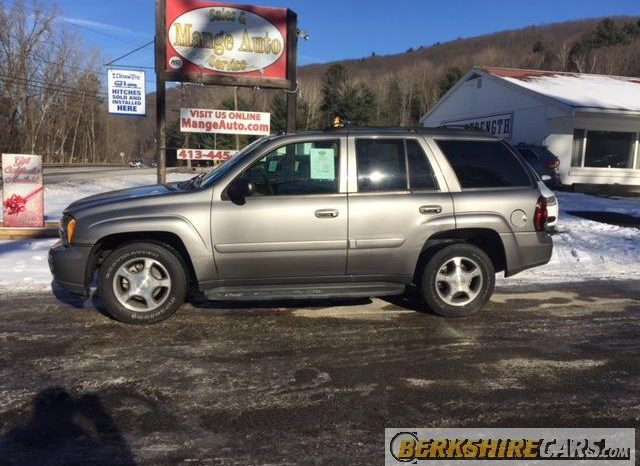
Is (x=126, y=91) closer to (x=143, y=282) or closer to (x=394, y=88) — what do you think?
(x=143, y=282)

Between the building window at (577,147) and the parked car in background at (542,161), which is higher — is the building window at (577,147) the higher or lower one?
the higher one

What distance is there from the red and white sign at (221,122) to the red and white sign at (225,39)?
0.87 meters

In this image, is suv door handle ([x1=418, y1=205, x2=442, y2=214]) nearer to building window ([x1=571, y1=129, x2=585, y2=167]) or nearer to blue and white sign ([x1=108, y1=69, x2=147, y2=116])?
blue and white sign ([x1=108, y1=69, x2=147, y2=116])

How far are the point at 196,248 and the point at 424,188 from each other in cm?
222

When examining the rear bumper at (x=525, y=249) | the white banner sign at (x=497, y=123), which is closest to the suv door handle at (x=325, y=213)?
the rear bumper at (x=525, y=249)

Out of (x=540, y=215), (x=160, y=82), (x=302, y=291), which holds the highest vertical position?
(x=160, y=82)

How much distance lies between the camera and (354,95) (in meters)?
61.6

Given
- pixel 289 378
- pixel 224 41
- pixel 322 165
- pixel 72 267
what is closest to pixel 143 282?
pixel 72 267

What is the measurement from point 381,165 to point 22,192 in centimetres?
704

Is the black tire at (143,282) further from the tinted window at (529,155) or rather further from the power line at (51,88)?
the power line at (51,88)

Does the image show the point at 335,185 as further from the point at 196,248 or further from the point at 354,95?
the point at 354,95

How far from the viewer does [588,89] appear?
81.0 ft

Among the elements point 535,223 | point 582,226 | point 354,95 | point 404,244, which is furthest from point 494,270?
point 354,95

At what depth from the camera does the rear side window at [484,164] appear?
17.9 ft
